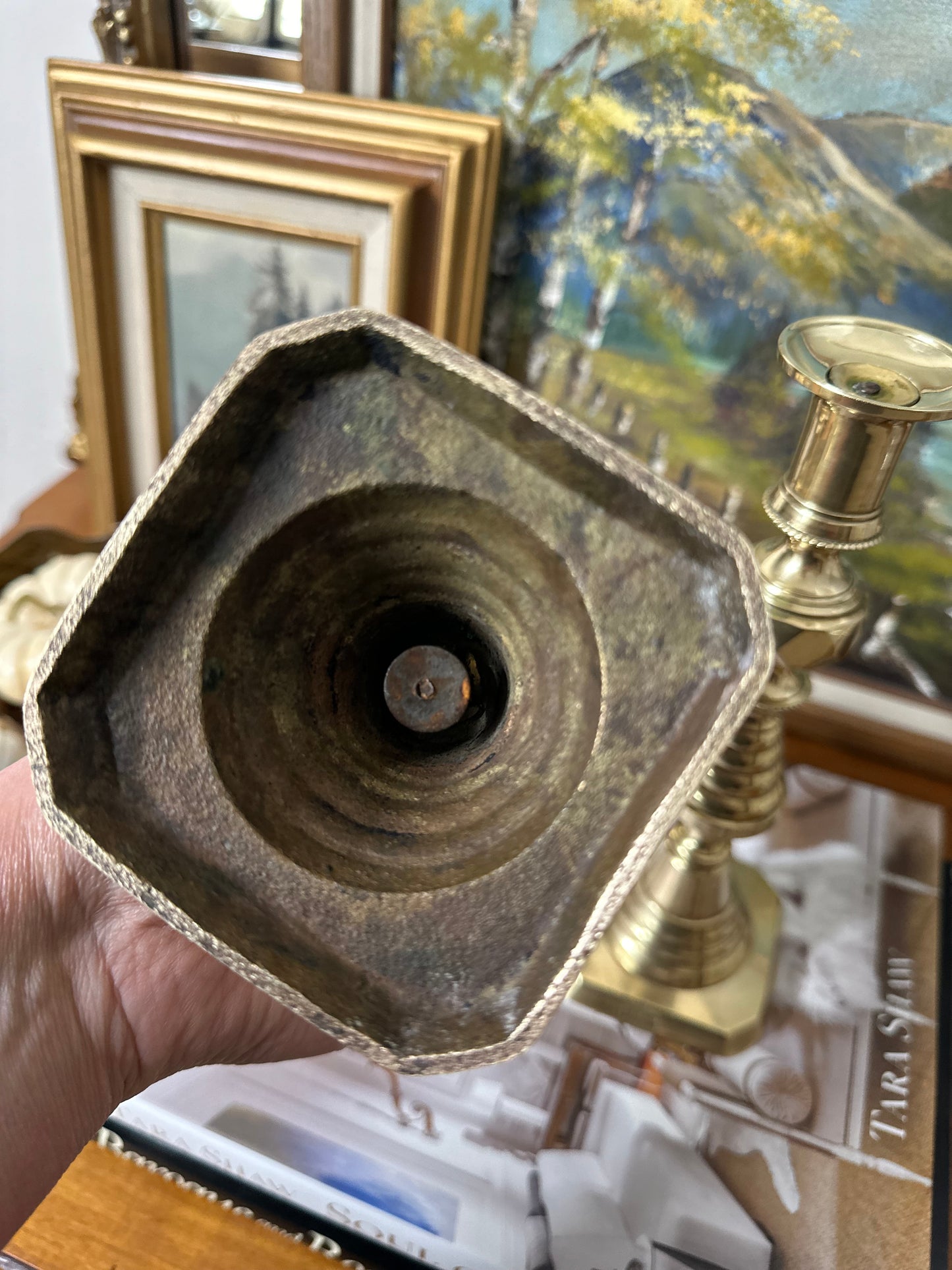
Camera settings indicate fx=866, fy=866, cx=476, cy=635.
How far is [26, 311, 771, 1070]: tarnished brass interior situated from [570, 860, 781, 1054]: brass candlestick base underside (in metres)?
0.40

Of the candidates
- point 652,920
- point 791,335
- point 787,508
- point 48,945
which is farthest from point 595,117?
point 48,945

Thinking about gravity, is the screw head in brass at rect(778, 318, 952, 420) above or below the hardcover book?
above

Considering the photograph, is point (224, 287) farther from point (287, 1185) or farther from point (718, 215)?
point (287, 1185)

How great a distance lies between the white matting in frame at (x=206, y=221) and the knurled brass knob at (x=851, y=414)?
49cm

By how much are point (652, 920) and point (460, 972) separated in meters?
0.46

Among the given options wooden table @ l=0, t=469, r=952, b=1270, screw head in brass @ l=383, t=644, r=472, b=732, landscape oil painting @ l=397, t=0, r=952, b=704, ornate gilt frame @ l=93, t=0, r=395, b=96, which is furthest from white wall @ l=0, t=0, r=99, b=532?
wooden table @ l=0, t=469, r=952, b=1270

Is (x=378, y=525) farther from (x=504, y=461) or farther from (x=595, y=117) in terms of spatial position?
(x=595, y=117)

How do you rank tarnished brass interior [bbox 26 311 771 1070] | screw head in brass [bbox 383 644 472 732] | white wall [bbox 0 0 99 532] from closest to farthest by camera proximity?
tarnished brass interior [bbox 26 311 771 1070] < screw head in brass [bbox 383 644 472 732] < white wall [bbox 0 0 99 532]

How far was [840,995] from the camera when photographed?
3.03 ft

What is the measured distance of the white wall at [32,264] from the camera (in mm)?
1178

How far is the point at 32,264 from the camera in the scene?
141 cm

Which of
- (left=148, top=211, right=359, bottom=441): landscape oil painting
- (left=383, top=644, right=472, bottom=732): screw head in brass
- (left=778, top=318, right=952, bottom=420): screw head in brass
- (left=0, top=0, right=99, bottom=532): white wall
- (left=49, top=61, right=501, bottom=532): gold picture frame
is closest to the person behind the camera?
(left=778, top=318, right=952, bottom=420): screw head in brass

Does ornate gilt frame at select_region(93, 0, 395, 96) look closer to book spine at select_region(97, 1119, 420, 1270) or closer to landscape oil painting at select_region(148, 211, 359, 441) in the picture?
landscape oil painting at select_region(148, 211, 359, 441)

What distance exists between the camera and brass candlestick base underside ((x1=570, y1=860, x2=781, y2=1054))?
875 millimetres
